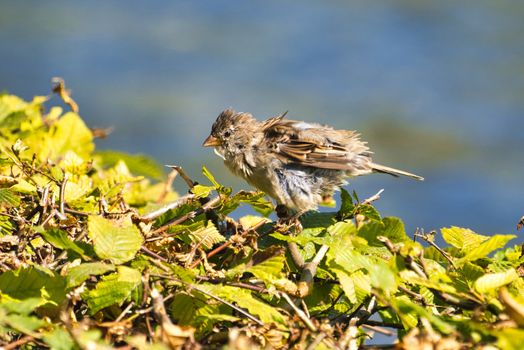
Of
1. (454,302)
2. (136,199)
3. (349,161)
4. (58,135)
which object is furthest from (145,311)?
(349,161)

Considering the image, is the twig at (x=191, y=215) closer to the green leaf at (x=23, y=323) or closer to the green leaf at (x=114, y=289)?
the green leaf at (x=114, y=289)

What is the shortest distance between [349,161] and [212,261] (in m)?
1.52

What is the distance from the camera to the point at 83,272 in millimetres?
1584

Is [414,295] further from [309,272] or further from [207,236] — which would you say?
[207,236]

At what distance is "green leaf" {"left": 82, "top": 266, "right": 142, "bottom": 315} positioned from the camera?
1.60 metres

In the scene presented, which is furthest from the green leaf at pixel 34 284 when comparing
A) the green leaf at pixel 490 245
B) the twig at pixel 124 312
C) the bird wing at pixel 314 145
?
the bird wing at pixel 314 145

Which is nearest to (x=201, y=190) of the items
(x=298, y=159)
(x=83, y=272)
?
(x=83, y=272)

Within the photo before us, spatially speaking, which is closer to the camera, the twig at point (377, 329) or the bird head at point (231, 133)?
the twig at point (377, 329)

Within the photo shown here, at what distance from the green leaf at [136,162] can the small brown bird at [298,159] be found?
1.79 feet

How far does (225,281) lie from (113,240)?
254mm

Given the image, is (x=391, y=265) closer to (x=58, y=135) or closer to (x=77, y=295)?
(x=77, y=295)

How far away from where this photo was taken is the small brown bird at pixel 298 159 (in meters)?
3.41

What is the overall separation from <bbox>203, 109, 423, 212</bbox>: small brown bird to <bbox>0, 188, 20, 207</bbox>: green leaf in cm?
143

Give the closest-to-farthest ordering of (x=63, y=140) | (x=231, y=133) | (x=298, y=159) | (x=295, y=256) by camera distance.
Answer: (x=295, y=256), (x=63, y=140), (x=298, y=159), (x=231, y=133)
